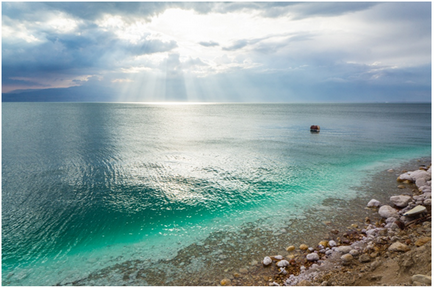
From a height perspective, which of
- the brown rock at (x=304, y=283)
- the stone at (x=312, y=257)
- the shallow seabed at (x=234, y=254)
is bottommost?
the shallow seabed at (x=234, y=254)

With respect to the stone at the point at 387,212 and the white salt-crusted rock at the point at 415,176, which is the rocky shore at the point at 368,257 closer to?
the stone at the point at 387,212

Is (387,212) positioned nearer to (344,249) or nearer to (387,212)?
(387,212)

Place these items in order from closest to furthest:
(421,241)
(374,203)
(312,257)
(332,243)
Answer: (421,241)
(312,257)
(332,243)
(374,203)

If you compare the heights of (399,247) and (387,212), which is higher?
(399,247)

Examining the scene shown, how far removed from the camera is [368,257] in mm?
11461

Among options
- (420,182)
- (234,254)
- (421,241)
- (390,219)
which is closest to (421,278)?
(421,241)

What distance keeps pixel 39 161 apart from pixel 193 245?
30904mm

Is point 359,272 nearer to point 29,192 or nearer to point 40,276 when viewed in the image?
point 40,276

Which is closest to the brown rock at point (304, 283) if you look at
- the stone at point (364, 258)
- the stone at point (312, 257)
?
the stone at point (312, 257)

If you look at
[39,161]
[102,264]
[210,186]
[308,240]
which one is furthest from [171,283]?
[39,161]

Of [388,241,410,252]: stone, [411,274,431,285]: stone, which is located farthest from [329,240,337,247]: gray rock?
[411,274,431,285]: stone

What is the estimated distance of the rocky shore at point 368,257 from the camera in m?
8.90

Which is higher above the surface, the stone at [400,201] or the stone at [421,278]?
the stone at [421,278]

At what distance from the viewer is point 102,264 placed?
42.2ft
